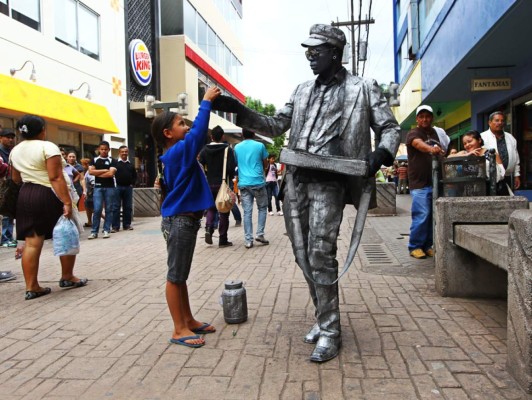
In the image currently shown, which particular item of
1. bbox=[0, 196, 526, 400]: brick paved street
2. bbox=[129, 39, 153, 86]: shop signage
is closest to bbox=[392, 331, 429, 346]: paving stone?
bbox=[0, 196, 526, 400]: brick paved street

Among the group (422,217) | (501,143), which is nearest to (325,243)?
(422,217)

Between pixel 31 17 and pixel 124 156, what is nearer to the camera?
pixel 124 156

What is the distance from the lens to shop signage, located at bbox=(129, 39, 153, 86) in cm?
1973

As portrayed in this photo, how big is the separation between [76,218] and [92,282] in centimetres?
78

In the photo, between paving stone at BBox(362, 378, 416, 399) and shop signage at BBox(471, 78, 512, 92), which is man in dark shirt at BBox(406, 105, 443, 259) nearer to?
paving stone at BBox(362, 378, 416, 399)

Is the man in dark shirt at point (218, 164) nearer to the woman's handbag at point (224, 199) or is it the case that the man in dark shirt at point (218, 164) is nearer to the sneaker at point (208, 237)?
the sneaker at point (208, 237)

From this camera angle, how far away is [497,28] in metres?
8.20

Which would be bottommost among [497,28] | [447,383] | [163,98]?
[447,383]

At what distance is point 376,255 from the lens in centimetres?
683

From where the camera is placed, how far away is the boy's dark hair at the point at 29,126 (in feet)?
16.6

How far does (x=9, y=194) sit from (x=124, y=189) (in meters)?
5.08

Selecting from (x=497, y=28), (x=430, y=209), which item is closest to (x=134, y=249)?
(x=430, y=209)

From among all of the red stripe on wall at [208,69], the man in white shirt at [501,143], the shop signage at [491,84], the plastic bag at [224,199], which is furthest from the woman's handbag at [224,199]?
the red stripe on wall at [208,69]

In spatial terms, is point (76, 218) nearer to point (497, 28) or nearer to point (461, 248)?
point (461, 248)
